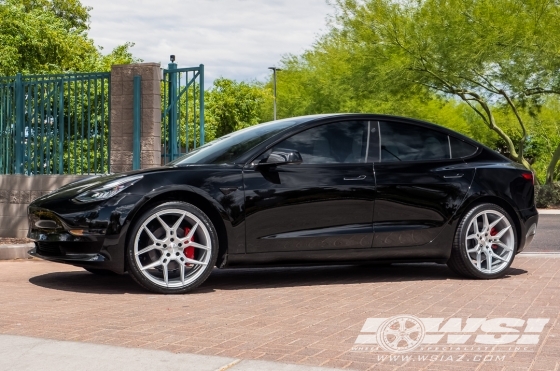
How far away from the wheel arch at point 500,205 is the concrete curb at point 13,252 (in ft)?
16.9

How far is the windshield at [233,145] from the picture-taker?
7.71 meters

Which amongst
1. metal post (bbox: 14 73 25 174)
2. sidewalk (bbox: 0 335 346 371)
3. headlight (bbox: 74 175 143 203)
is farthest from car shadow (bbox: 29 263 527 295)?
metal post (bbox: 14 73 25 174)

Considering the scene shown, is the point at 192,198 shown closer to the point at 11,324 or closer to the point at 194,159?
the point at 194,159

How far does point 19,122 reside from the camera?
42.3 feet

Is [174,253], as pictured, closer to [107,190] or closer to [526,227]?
[107,190]

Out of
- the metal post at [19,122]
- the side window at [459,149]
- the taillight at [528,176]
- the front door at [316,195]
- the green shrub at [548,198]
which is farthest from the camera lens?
the green shrub at [548,198]

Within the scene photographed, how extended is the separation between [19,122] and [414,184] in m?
6.90

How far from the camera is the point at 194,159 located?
26.0ft

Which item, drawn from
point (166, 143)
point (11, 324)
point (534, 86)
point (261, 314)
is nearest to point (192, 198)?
point (261, 314)

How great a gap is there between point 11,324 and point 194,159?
2.59m

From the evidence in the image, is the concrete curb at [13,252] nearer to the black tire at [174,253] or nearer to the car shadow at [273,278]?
the car shadow at [273,278]

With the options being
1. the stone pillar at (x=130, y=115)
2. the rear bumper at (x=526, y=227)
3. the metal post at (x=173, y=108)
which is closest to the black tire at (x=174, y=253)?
the rear bumper at (x=526, y=227)

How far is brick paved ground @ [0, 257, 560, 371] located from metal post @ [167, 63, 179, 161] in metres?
3.46

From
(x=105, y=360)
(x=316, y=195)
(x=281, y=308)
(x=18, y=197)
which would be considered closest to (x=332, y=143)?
(x=316, y=195)
